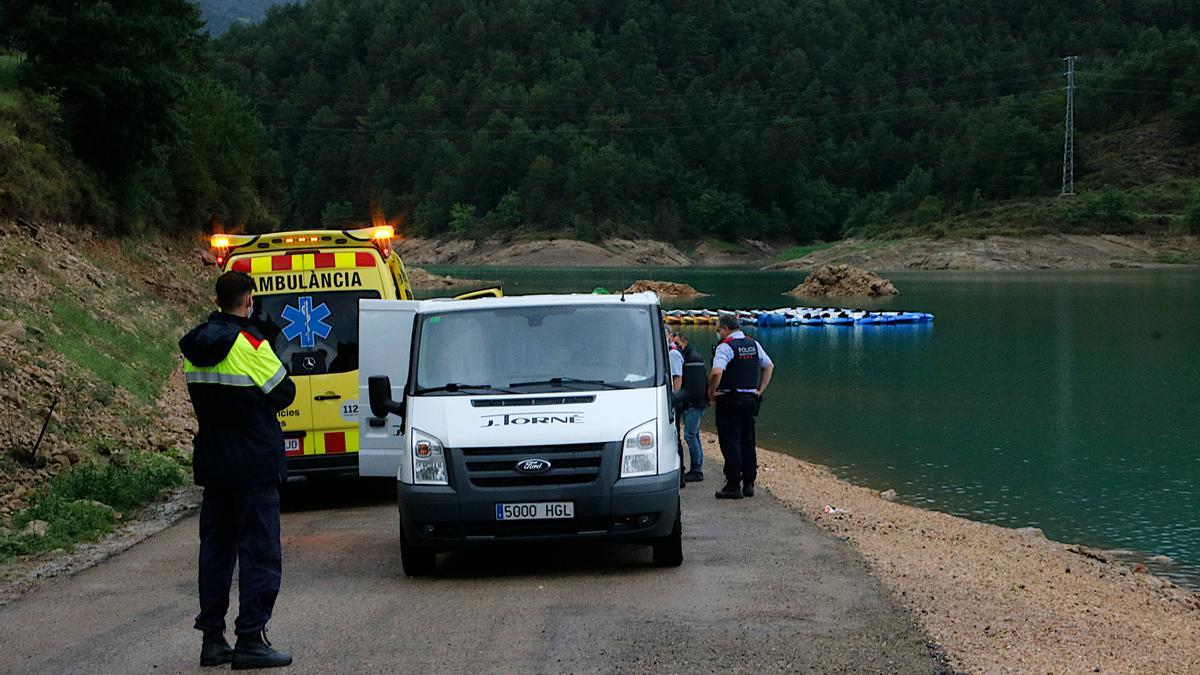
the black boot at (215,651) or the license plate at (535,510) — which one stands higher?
the license plate at (535,510)

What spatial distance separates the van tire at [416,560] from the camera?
10641 millimetres

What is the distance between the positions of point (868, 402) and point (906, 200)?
132576 mm

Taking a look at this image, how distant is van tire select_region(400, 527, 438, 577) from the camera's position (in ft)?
34.9

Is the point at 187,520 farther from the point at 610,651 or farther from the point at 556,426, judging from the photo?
the point at 610,651

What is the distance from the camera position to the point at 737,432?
1502 cm

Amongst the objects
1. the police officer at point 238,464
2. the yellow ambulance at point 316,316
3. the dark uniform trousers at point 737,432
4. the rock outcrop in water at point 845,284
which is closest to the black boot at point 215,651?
the police officer at point 238,464

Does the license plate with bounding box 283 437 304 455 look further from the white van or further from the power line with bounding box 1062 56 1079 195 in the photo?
the power line with bounding box 1062 56 1079 195

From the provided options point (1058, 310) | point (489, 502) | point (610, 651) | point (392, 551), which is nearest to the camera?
point (610, 651)

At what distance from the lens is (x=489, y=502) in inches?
399

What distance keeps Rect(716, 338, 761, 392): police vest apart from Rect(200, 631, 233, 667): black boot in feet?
24.9

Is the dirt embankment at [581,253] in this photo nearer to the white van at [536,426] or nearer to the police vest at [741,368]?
the police vest at [741,368]

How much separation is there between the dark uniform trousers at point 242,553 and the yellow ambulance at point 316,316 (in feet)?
22.0

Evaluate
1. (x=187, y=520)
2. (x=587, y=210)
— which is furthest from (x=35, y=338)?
(x=587, y=210)

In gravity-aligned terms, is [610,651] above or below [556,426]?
below
